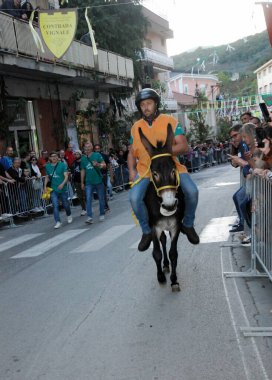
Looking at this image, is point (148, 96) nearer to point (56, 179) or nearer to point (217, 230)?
point (217, 230)

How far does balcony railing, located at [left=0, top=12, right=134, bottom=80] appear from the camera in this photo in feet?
58.2

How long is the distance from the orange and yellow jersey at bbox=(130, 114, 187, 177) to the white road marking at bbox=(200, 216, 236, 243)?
3.39 metres

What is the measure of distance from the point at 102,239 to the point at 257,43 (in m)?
105

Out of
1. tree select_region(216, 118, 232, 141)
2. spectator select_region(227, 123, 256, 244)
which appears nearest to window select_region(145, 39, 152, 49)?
tree select_region(216, 118, 232, 141)

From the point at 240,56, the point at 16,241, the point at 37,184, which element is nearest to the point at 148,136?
the point at 16,241

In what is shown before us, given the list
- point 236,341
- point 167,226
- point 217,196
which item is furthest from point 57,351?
point 217,196

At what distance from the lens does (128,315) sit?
5625 millimetres

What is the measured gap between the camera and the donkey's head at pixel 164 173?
5945mm

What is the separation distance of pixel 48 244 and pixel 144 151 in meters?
5.06

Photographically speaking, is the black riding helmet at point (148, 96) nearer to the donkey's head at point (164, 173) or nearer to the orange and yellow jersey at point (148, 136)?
the orange and yellow jersey at point (148, 136)

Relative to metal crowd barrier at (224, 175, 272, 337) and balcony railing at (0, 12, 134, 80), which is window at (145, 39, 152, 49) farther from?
metal crowd barrier at (224, 175, 272, 337)

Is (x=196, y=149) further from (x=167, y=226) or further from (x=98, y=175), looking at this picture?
(x=167, y=226)

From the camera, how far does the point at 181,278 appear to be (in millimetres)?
7000

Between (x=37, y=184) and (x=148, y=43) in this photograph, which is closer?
(x=37, y=184)
